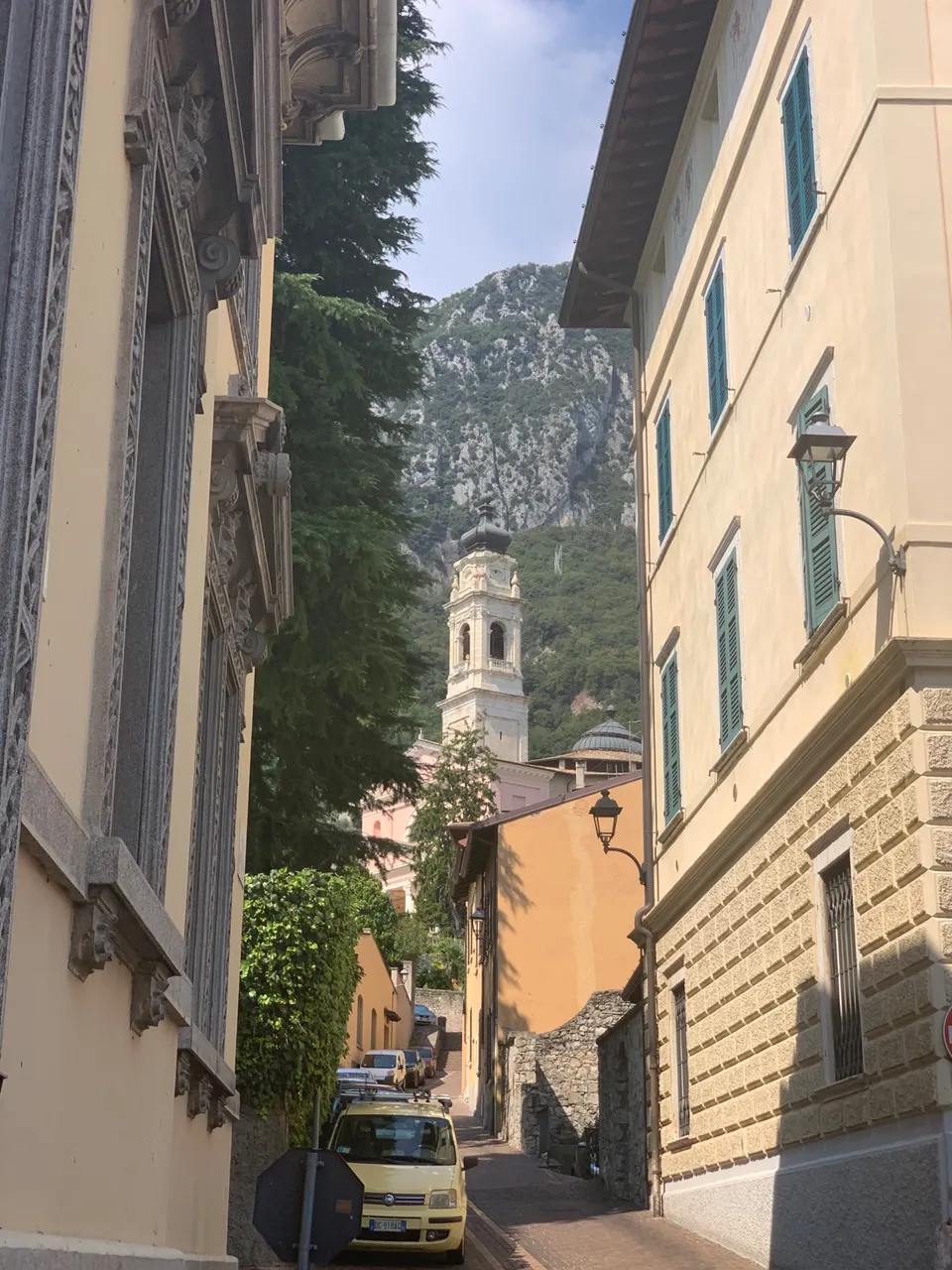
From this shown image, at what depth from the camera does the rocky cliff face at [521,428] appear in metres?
164

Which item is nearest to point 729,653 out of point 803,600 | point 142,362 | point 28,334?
point 803,600

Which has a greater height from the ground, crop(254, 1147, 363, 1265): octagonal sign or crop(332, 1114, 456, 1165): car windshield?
crop(332, 1114, 456, 1165): car windshield

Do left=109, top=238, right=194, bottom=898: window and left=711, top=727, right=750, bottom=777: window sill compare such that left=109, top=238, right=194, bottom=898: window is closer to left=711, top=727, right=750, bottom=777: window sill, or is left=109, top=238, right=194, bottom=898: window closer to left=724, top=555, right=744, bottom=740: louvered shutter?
left=711, top=727, right=750, bottom=777: window sill

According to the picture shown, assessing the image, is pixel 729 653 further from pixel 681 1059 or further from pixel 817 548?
pixel 681 1059

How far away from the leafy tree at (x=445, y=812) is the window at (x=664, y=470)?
5022 centimetres

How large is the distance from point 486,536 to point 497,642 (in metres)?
9.49

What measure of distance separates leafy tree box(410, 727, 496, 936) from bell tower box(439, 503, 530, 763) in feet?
112

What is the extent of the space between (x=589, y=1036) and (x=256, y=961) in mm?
19133

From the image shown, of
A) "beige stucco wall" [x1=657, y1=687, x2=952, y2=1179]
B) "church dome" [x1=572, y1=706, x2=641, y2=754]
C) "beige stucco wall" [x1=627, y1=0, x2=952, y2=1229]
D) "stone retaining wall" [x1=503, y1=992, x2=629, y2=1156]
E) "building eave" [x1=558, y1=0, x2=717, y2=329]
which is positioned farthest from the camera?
"church dome" [x1=572, y1=706, x2=641, y2=754]

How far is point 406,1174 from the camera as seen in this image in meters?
16.6

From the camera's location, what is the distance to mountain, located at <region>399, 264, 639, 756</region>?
456 ft

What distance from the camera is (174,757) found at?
7031 mm

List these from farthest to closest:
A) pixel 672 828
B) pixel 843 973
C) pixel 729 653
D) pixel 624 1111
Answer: pixel 624 1111 → pixel 672 828 → pixel 729 653 → pixel 843 973

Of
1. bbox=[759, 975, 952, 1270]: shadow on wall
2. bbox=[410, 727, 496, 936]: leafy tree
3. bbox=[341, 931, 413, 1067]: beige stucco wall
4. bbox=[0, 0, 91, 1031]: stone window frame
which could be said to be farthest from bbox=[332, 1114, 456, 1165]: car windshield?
bbox=[410, 727, 496, 936]: leafy tree
